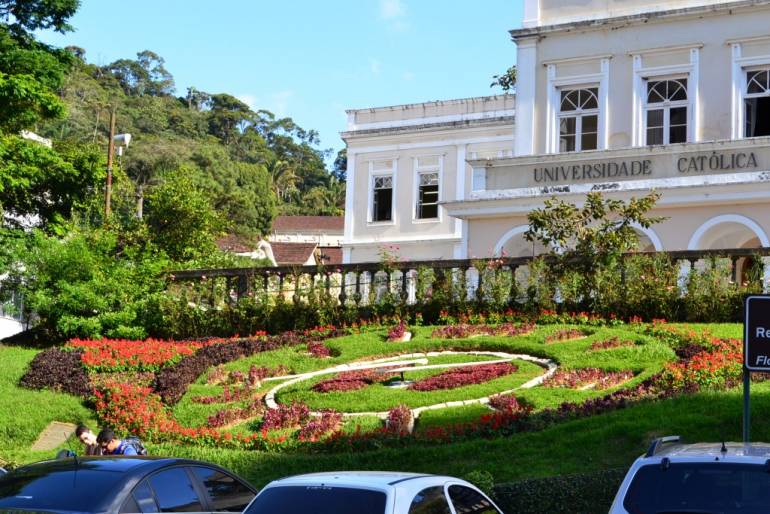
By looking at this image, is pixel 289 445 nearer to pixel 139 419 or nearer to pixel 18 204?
pixel 139 419

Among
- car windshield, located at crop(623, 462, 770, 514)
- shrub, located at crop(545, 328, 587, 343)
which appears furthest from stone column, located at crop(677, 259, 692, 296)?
car windshield, located at crop(623, 462, 770, 514)

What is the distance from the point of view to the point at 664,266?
2134 cm

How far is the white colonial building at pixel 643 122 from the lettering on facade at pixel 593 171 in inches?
1.0

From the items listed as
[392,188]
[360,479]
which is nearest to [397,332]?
[360,479]

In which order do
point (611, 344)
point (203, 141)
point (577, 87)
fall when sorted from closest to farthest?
point (611, 344) → point (577, 87) → point (203, 141)

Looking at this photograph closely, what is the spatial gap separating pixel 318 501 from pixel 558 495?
4669 millimetres

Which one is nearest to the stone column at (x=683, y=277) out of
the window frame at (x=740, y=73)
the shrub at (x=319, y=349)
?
the shrub at (x=319, y=349)

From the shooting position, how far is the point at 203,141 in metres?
118

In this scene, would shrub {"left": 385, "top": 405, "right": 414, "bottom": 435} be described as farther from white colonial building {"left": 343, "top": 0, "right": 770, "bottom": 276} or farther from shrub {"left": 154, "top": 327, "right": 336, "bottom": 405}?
white colonial building {"left": 343, "top": 0, "right": 770, "bottom": 276}

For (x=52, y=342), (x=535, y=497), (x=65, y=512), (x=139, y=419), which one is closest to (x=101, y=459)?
(x=65, y=512)

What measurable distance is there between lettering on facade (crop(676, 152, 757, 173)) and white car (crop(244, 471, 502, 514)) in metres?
19.3

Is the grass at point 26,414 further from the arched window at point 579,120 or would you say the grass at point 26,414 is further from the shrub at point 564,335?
the arched window at point 579,120

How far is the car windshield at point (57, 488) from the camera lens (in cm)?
891

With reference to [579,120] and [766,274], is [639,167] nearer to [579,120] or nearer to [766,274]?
[579,120]
